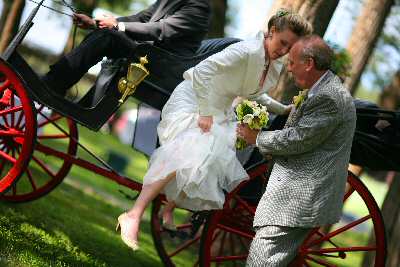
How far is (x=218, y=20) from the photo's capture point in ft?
35.8

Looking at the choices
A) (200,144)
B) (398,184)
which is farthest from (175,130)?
(398,184)

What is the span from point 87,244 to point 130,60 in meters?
1.71

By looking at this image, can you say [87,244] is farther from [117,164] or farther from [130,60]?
[117,164]

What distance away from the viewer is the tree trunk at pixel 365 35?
955cm

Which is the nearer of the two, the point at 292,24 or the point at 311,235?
the point at 292,24

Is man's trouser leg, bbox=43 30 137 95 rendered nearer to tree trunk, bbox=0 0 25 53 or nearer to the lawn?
the lawn

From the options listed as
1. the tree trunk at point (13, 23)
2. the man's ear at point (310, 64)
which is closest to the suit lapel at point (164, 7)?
the man's ear at point (310, 64)

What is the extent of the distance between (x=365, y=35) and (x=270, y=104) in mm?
4829

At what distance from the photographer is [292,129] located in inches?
162

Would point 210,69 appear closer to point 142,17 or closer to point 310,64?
point 310,64

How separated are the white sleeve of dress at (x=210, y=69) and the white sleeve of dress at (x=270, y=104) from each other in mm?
553

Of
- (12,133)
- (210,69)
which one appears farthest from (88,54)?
(210,69)

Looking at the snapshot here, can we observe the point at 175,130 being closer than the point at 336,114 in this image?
No

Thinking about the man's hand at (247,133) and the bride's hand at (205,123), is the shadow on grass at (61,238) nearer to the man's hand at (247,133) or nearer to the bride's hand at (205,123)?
the bride's hand at (205,123)
